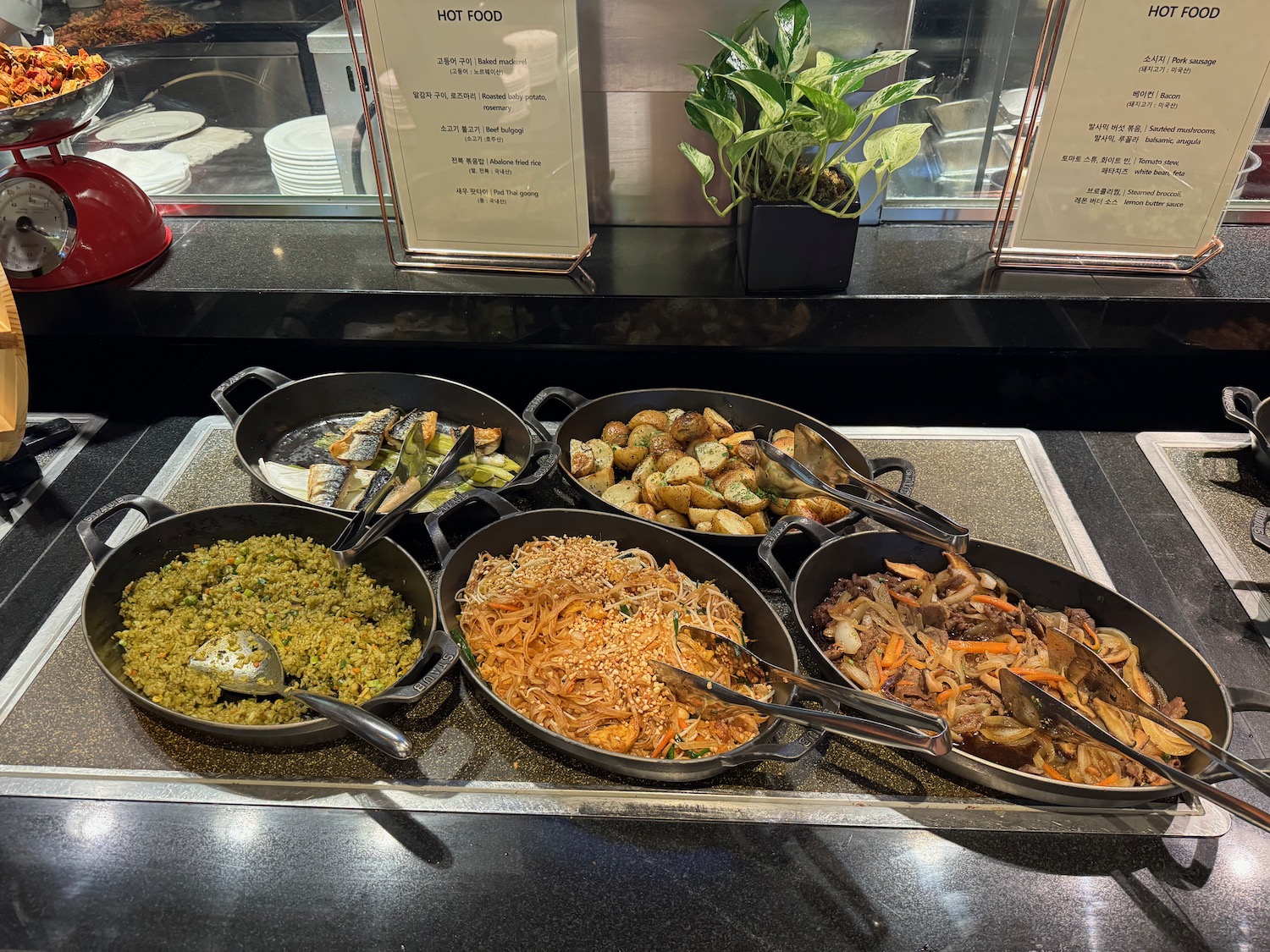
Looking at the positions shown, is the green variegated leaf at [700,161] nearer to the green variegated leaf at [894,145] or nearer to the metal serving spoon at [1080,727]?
the green variegated leaf at [894,145]

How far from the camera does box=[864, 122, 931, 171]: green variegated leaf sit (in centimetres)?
136

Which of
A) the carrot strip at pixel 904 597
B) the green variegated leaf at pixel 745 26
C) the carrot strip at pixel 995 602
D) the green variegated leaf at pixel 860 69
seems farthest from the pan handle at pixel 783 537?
the green variegated leaf at pixel 745 26

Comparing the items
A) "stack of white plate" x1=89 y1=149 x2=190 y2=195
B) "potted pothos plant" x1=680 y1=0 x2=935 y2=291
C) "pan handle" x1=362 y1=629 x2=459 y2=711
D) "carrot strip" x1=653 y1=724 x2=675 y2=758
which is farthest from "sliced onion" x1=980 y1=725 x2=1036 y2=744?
"stack of white plate" x1=89 y1=149 x2=190 y2=195

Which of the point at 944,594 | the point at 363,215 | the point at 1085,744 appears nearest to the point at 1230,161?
the point at 944,594

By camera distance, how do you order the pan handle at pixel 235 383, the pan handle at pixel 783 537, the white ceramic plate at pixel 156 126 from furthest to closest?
the white ceramic plate at pixel 156 126, the pan handle at pixel 235 383, the pan handle at pixel 783 537

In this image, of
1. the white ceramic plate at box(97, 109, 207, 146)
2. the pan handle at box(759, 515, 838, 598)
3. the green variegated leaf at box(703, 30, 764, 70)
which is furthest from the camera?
the white ceramic plate at box(97, 109, 207, 146)

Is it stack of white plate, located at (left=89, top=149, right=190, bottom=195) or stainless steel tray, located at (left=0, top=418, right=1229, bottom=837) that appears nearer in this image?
stainless steel tray, located at (left=0, top=418, right=1229, bottom=837)

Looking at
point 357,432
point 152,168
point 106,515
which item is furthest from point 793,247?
point 152,168

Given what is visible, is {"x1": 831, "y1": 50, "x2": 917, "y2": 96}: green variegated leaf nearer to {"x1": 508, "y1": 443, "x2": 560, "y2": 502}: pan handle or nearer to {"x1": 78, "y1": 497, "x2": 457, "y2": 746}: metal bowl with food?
{"x1": 508, "y1": 443, "x2": 560, "y2": 502}: pan handle

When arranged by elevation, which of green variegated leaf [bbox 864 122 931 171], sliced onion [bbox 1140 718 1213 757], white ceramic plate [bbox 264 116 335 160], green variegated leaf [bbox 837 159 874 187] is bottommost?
sliced onion [bbox 1140 718 1213 757]

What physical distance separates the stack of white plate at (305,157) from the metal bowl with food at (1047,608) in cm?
130

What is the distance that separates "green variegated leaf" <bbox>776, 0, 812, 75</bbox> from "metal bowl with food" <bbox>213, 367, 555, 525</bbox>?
0.76 m

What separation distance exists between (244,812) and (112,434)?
1.00 meters

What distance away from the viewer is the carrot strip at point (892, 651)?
115 centimetres
